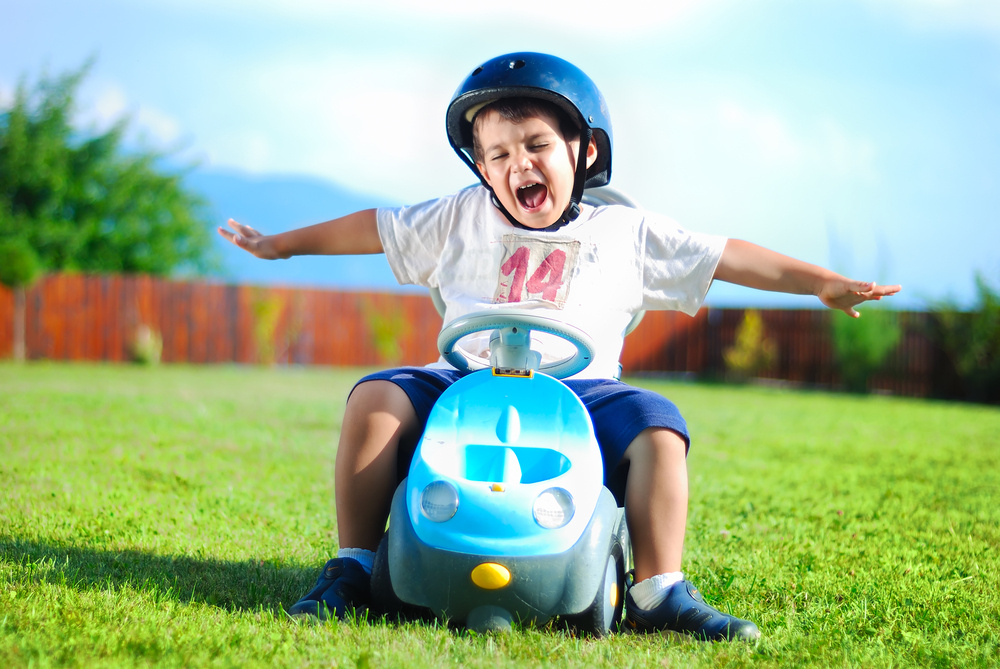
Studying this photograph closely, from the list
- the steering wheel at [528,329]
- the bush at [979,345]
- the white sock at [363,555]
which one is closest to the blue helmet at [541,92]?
the steering wheel at [528,329]

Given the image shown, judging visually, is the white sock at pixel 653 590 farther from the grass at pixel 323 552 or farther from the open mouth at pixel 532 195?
the open mouth at pixel 532 195

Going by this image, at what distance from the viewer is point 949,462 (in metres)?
5.84

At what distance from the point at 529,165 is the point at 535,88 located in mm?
206

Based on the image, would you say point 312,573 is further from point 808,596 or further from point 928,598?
point 928,598

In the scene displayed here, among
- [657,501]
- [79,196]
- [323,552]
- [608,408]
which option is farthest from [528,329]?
[79,196]

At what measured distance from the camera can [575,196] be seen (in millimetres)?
2602

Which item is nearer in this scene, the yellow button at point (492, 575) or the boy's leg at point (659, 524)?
the yellow button at point (492, 575)

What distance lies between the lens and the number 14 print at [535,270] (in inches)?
96.4

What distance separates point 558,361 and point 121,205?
24.5 m

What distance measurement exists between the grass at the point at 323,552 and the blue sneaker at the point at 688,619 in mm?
61

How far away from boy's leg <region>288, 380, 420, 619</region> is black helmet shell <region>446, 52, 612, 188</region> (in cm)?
85

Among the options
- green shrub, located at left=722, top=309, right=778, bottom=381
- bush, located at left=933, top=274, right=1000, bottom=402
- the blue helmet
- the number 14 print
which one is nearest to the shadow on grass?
the number 14 print

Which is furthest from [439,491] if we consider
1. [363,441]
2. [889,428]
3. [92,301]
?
[92,301]

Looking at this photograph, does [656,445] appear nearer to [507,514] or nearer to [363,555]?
[507,514]
